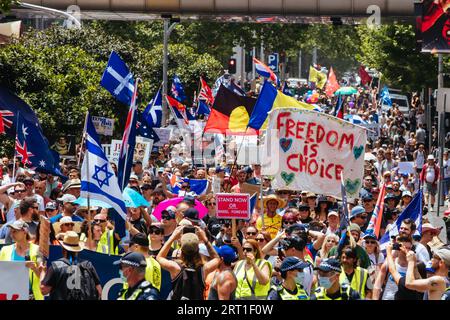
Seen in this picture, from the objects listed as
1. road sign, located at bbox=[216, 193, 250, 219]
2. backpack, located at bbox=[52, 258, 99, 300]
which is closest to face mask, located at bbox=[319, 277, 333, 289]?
backpack, located at bbox=[52, 258, 99, 300]

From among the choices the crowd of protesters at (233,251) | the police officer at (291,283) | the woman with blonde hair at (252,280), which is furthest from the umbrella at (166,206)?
the police officer at (291,283)

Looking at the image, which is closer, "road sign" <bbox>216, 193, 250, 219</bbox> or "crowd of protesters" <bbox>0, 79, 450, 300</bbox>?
"crowd of protesters" <bbox>0, 79, 450, 300</bbox>

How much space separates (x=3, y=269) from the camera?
432 inches

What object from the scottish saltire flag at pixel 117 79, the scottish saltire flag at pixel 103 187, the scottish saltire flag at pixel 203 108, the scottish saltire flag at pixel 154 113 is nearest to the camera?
the scottish saltire flag at pixel 103 187

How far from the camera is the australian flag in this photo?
1917cm

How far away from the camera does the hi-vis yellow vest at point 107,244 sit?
46.0ft

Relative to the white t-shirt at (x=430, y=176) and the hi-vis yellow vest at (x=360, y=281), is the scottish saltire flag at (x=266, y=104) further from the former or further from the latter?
the white t-shirt at (x=430, y=176)

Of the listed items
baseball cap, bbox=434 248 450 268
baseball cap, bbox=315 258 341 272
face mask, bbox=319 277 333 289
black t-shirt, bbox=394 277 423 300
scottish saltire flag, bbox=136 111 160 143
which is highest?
scottish saltire flag, bbox=136 111 160 143

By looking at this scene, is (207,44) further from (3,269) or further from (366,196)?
(3,269)

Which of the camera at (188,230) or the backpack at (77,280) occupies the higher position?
the camera at (188,230)

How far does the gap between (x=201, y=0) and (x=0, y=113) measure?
507 inches

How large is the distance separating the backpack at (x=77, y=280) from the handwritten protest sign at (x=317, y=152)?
576 cm

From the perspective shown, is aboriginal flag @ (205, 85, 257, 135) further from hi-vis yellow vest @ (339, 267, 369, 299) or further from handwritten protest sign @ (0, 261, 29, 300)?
handwritten protest sign @ (0, 261, 29, 300)

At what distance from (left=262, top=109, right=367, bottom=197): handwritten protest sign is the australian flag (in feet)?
12.9
